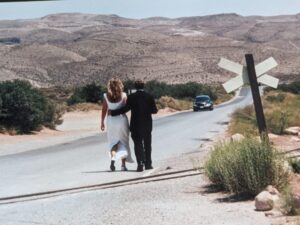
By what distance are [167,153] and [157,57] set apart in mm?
128540

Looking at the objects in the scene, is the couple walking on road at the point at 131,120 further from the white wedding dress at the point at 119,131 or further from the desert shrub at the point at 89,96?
the desert shrub at the point at 89,96

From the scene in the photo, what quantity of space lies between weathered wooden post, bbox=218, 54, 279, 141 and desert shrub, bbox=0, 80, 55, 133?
958 inches

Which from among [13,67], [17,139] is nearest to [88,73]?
[13,67]

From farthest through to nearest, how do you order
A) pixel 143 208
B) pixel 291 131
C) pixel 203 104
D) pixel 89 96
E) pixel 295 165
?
pixel 89 96, pixel 203 104, pixel 291 131, pixel 295 165, pixel 143 208

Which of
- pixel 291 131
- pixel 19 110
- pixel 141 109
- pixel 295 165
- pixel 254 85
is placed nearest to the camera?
pixel 295 165

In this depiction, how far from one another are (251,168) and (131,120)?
440cm

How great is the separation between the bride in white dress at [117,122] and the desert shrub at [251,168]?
3825 millimetres

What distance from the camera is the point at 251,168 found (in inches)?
401

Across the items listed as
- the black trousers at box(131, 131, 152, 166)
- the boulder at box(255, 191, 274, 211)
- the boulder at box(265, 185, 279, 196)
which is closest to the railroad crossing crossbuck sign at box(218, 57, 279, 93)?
the black trousers at box(131, 131, 152, 166)

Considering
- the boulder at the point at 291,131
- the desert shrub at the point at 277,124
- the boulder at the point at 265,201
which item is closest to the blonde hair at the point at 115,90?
the boulder at the point at 265,201

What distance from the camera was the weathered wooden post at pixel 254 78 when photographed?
1317 centimetres

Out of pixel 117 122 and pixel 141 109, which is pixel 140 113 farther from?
pixel 117 122

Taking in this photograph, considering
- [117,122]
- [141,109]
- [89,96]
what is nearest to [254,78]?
[141,109]

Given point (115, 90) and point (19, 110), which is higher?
point (115, 90)
